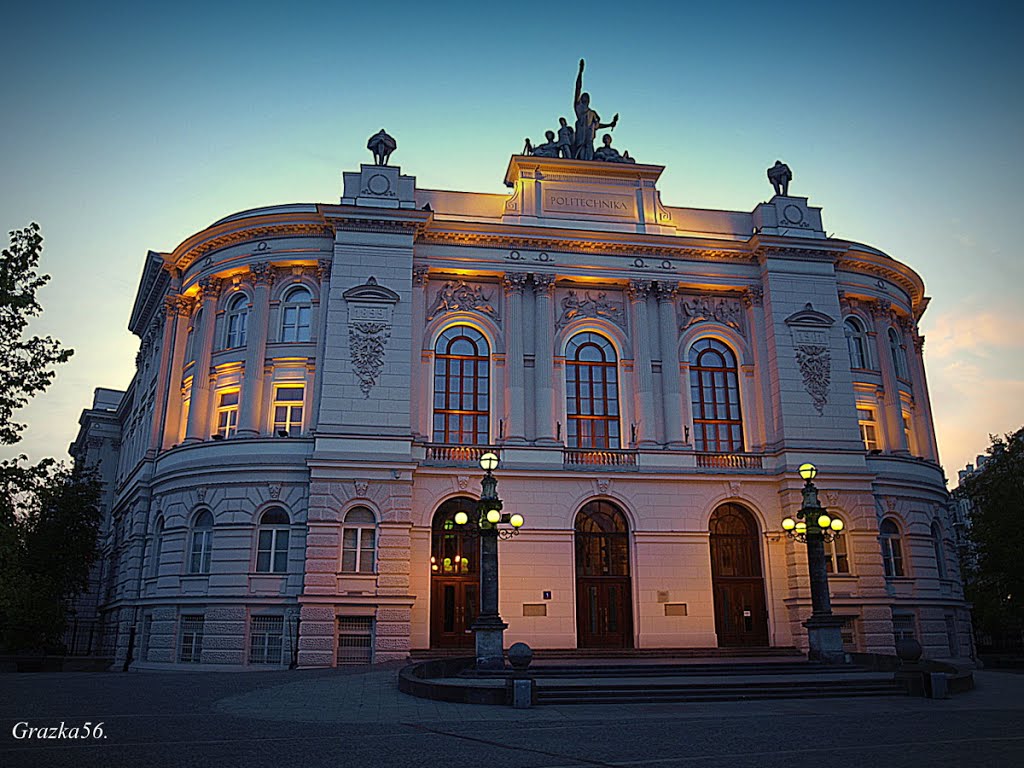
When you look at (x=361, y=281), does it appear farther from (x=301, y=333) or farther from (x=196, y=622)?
(x=196, y=622)

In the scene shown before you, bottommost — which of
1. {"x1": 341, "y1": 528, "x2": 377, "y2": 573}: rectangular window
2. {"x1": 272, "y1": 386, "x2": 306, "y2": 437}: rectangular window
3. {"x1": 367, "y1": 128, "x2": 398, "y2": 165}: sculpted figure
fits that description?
{"x1": 341, "y1": 528, "x2": 377, "y2": 573}: rectangular window

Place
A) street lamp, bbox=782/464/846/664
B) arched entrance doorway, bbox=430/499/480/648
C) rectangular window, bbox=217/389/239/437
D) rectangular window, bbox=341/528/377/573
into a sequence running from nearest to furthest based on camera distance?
1. street lamp, bbox=782/464/846/664
2. rectangular window, bbox=341/528/377/573
3. arched entrance doorway, bbox=430/499/480/648
4. rectangular window, bbox=217/389/239/437

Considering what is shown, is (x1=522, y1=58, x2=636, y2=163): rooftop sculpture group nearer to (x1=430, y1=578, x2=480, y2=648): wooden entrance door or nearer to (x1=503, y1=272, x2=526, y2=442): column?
(x1=503, y1=272, x2=526, y2=442): column

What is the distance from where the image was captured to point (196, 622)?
30.5m

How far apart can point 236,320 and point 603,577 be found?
60.1 feet

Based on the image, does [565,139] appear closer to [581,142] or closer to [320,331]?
[581,142]

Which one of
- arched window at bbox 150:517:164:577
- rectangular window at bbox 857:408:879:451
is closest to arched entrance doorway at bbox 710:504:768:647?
rectangular window at bbox 857:408:879:451

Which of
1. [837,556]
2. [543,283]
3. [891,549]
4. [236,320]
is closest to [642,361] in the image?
[543,283]

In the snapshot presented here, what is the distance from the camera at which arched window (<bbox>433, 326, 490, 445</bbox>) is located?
1304 inches

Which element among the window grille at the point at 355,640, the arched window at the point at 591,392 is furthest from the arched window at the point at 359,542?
the arched window at the point at 591,392

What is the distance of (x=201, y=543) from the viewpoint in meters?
31.6

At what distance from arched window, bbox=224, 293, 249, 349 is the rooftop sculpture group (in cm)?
1368

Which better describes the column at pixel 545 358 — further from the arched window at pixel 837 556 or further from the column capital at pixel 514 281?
the arched window at pixel 837 556

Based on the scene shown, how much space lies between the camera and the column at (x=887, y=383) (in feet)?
118
